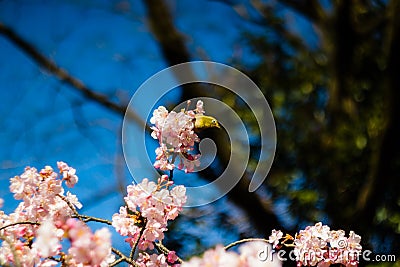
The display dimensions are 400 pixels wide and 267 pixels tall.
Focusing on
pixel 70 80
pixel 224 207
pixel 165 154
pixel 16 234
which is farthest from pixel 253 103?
pixel 16 234

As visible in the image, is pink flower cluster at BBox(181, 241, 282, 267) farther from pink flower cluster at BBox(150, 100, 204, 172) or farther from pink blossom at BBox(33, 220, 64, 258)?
pink flower cluster at BBox(150, 100, 204, 172)

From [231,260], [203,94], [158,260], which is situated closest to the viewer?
[231,260]

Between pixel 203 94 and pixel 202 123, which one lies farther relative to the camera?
pixel 203 94

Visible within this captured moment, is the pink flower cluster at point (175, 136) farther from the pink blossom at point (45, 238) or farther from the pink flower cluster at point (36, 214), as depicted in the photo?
the pink blossom at point (45, 238)

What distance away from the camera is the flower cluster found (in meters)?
0.56

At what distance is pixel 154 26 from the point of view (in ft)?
5.22

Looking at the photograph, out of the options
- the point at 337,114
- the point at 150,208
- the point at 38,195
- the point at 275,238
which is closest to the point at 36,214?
the point at 38,195

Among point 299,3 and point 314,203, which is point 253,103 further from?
point 299,3

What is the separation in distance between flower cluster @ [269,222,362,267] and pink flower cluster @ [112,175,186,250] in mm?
122

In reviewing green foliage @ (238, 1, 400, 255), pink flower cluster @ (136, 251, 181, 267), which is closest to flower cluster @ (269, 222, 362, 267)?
pink flower cluster @ (136, 251, 181, 267)

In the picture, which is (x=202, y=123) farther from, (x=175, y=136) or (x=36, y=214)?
(x=36, y=214)

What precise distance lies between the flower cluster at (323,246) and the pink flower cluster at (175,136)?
0.14m

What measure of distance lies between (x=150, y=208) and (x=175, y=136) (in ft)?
0.32

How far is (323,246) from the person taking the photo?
58 cm
